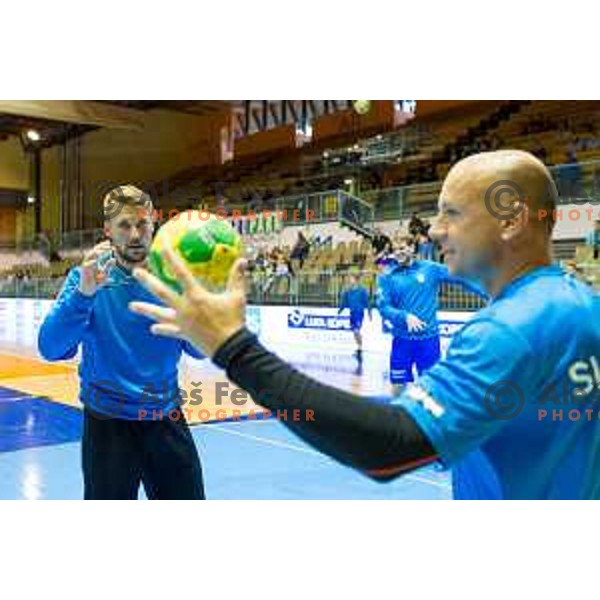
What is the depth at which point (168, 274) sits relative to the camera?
136 cm

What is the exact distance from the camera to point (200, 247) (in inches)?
61.3

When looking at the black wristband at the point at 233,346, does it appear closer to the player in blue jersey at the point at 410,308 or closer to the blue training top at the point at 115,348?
the blue training top at the point at 115,348

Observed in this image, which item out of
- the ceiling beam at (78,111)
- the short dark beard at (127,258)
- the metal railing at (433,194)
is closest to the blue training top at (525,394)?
the short dark beard at (127,258)

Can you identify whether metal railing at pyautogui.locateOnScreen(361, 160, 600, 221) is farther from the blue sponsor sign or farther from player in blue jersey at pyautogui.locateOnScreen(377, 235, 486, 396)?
player in blue jersey at pyautogui.locateOnScreen(377, 235, 486, 396)

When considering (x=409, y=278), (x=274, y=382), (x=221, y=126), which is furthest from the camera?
(x=221, y=126)

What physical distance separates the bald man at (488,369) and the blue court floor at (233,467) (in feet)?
12.3

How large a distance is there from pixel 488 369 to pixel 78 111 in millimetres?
18551

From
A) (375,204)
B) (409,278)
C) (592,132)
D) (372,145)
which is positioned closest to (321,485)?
(409,278)

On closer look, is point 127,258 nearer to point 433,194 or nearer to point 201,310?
point 201,310

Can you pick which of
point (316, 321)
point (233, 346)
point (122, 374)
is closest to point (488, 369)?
point (233, 346)

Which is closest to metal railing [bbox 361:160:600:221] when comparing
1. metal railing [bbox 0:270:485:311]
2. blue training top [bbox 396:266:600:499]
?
metal railing [bbox 0:270:485:311]

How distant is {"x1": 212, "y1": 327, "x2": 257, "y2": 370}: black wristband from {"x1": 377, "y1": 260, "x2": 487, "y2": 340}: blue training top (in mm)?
5593

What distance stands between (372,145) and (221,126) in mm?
7040
